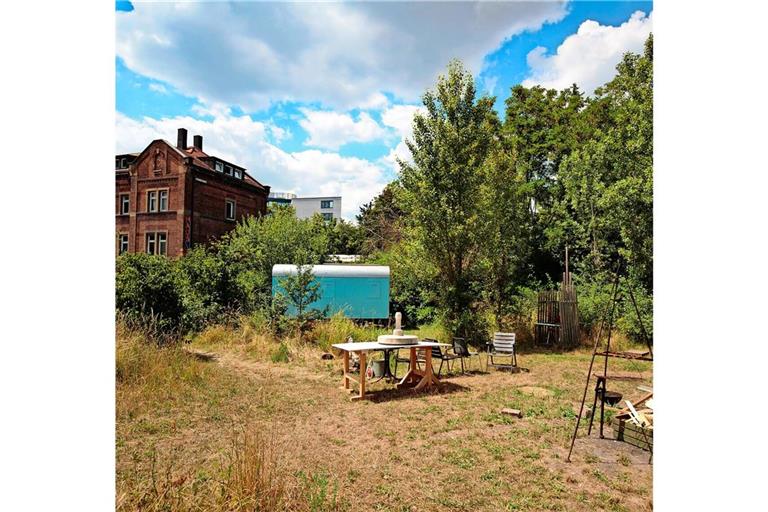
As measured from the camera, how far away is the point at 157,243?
2358 cm

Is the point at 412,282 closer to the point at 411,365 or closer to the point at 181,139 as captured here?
the point at 411,365

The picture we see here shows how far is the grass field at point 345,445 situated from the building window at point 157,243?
16796mm

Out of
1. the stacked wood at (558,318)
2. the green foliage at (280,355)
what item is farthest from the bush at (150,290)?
the stacked wood at (558,318)

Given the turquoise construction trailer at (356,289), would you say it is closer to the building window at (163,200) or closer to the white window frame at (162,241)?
the white window frame at (162,241)

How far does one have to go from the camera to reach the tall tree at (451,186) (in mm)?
11945

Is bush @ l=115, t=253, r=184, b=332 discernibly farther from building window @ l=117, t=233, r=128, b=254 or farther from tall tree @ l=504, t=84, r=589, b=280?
building window @ l=117, t=233, r=128, b=254

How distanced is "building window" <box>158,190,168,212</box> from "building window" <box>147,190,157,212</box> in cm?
33

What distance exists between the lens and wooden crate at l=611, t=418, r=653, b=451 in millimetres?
4727

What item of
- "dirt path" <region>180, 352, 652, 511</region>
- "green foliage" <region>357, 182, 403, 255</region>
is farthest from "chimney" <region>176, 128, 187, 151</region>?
"dirt path" <region>180, 352, 652, 511</region>

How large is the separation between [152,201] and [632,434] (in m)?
24.5
